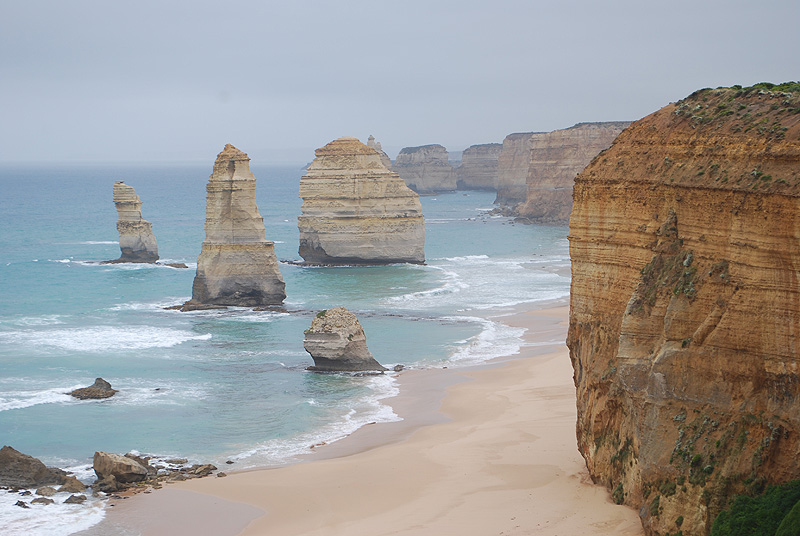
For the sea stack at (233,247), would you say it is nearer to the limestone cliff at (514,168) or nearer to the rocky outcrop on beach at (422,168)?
the limestone cliff at (514,168)

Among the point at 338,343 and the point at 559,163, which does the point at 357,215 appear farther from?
the point at 559,163

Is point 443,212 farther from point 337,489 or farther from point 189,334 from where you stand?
point 337,489

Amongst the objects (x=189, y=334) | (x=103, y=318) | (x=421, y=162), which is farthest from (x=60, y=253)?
(x=421, y=162)

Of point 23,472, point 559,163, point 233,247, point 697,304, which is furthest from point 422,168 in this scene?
point 697,304

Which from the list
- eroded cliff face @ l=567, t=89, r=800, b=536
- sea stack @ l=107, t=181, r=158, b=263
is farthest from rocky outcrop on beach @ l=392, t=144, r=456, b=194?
eroded cliff face @ l=567, t=89, r=800, b=536

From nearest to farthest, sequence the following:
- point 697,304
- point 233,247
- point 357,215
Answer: point 697,304 → point 233,247 → point 357,215

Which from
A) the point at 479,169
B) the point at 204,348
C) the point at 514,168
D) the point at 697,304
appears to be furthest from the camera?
the point at 479,169

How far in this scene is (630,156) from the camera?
15.6 metres

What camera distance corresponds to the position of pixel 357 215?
6247cm

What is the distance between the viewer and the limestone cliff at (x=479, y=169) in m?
172

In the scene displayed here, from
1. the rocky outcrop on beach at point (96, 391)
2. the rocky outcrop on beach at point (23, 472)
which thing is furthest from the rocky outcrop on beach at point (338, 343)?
the rocky outcrop on beach at point (23, 472)

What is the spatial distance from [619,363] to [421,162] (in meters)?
156

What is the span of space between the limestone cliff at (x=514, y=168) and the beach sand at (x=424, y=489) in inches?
4176

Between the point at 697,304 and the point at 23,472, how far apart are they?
48.5ft
